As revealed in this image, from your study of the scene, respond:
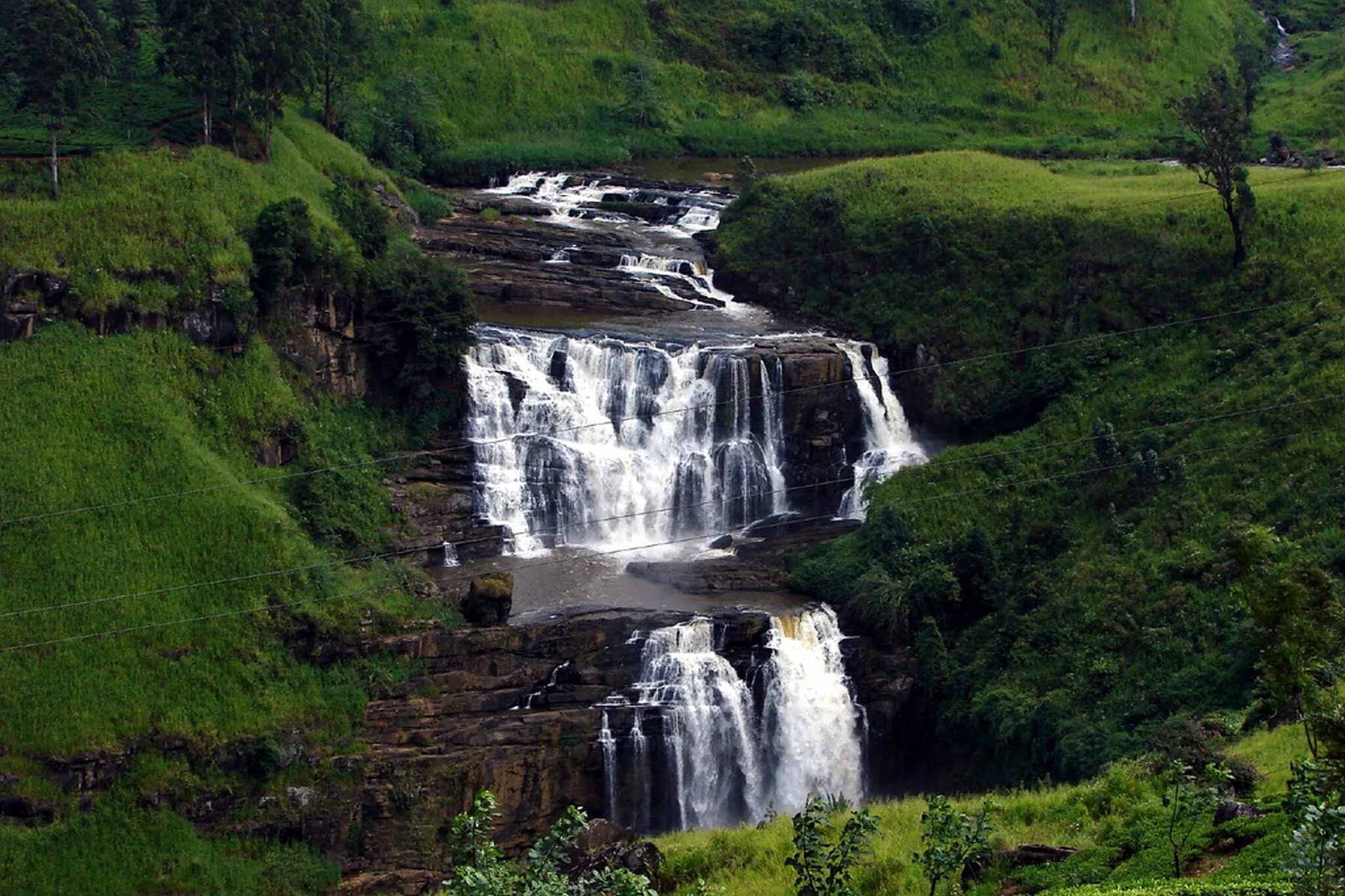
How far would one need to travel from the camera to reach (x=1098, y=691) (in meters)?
35.3

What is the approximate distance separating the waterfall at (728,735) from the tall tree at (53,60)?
69.3ft

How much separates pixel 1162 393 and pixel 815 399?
9.21 m

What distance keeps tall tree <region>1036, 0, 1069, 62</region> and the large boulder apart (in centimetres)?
5042

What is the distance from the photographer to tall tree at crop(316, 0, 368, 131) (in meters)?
56.7

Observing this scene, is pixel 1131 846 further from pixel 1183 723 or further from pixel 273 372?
pixel 273 372

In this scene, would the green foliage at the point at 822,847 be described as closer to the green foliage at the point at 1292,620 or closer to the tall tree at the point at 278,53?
the green foliage at the point at 1292,620

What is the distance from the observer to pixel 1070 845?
24.4 metres

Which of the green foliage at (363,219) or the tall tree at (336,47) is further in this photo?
the tall tree at (336,47)

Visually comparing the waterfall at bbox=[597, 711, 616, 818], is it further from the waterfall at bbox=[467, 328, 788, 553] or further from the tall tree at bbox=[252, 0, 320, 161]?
the tall tree at bbox=[252, 0, 320, 161]

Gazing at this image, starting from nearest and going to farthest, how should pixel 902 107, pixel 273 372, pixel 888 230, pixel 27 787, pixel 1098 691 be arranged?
pixel 27 787 < pixel 1098 691 < pixel 273 372 < pixel 888 230 < pixel 902 107

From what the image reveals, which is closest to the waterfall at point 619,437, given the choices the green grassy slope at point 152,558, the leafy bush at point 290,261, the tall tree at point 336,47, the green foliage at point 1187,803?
the green grassy slope at point 152,558

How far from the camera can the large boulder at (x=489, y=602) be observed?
3806 centimetres

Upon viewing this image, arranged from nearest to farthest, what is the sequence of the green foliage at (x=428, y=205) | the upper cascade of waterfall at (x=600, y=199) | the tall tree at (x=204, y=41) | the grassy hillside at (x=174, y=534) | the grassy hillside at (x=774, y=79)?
the grassy hillside at (x=174, y=534) < the tall tree at (x=204, y=41) < the green foliage at (x=428, y=205) < the upper cascade of waterfall at (x=600, y=199) < the grassy hillside at (x=774, y=79)

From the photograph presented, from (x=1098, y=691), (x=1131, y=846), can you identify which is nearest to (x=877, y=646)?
(x=1098, y=691)
